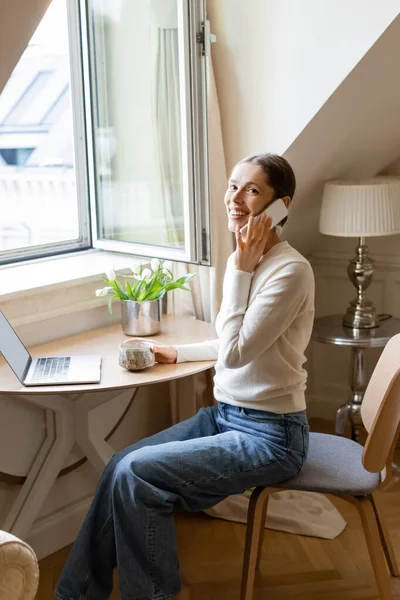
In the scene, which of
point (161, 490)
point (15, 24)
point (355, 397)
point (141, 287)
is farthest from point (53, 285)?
point (355, 397)

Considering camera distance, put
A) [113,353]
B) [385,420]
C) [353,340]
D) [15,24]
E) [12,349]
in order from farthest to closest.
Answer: [353,340], [113,353], [12,349], [385,420], [15,24]

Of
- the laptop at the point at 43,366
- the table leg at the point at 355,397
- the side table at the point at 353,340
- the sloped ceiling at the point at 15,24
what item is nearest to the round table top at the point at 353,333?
the side table at the point at 353,340


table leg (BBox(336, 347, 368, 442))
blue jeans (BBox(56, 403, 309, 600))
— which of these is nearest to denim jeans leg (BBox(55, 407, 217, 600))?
blue jeans (BBox(56, 403, 309, 600))

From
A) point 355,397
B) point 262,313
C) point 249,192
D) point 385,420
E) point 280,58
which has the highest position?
point 280,58

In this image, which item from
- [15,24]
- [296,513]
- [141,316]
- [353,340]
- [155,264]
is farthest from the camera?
[353,340]

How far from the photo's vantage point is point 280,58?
2625 millimetres

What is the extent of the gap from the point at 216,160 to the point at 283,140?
23 centimetres

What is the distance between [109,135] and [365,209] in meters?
0.97

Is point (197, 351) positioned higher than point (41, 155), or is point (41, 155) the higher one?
point (41, 155)

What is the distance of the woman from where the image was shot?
6.41ft

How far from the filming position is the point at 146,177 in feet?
9.35

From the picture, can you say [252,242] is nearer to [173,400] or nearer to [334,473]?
[334,473]

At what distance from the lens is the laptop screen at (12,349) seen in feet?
6.92

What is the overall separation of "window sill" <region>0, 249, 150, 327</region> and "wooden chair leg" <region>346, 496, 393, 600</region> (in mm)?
1119
